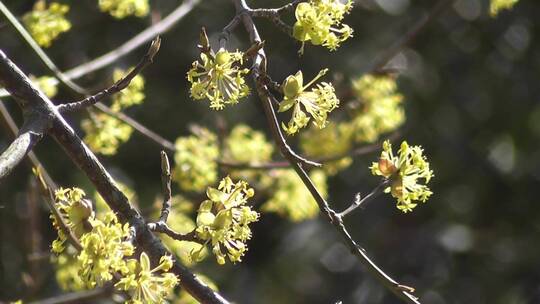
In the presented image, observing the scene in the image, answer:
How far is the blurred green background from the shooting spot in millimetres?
5945

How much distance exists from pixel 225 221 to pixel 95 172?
11.1 inches

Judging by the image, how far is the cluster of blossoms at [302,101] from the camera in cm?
192

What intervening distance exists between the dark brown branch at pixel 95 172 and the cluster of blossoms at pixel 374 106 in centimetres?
207

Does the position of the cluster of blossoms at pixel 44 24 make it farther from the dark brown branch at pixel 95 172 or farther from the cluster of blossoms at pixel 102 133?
the dark brown branch at pixel 95 172

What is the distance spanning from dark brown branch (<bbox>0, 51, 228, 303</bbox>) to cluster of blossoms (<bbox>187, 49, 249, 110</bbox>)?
25 cm

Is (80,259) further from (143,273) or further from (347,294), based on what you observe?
(347,294)

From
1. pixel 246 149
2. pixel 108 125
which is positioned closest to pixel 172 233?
pixel 108 125

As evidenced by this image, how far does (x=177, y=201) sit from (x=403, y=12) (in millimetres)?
3231

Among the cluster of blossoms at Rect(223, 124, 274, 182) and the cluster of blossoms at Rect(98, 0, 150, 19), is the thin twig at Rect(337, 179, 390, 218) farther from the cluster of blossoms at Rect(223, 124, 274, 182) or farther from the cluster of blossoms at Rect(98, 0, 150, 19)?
the cluster of blossoms at Rect(223, 124, 274, 182)

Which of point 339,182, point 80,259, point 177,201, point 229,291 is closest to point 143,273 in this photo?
point 80,259

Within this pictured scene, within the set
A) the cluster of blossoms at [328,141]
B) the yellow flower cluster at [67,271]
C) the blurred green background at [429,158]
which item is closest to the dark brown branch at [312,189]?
the yellow flower cluster at [67,271]

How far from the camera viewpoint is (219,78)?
1954 mm

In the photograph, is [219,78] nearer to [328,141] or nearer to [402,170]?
[402,170]

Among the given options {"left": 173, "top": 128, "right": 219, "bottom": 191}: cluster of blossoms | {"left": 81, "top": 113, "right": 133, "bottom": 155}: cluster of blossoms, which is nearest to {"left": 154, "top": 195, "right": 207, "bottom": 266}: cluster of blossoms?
{"left": 173, "top": 128, "right": 219, "bottom": 191}: cluster of blossoms
